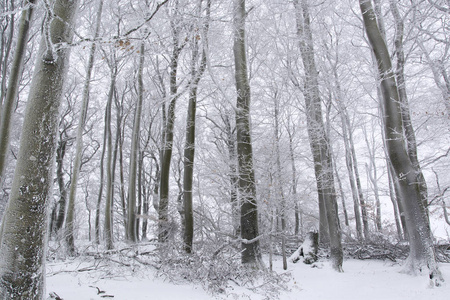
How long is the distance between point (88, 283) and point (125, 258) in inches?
66.3

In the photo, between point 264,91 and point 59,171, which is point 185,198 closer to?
point 264,91

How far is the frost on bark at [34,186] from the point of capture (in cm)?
255

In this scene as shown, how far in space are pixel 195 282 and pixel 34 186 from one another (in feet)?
10.5

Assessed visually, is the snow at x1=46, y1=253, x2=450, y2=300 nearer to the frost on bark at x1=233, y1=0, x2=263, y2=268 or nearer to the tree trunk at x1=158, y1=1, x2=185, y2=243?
the frost on bark at x1=233, y1=0, x2=263, y2=268

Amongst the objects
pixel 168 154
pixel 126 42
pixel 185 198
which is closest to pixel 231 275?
pixel 185 198

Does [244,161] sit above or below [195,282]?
above

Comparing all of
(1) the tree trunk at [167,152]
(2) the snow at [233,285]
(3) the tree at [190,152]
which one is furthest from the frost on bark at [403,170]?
(1) the tree trunk at [167,152]

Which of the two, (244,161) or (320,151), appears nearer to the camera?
(244,161)

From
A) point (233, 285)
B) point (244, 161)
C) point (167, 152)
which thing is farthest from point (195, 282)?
point (167, 152)

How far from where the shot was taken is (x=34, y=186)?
2.68 m

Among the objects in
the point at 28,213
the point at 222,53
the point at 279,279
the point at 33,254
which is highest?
the point at 222,53

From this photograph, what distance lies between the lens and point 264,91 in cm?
1125

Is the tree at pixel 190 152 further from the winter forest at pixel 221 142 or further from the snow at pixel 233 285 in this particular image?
the snow at pixel 233 285

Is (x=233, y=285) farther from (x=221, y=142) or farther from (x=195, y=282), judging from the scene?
(x=221, y=142)
